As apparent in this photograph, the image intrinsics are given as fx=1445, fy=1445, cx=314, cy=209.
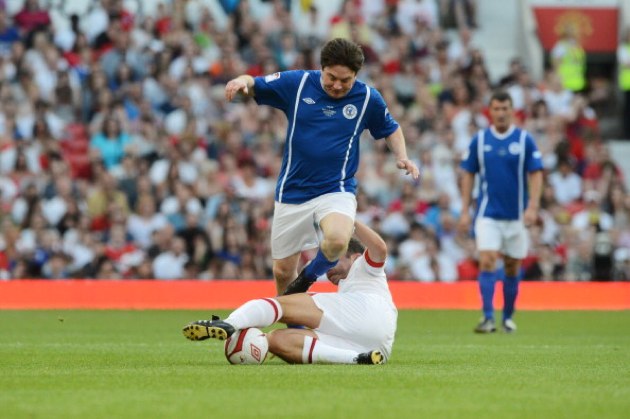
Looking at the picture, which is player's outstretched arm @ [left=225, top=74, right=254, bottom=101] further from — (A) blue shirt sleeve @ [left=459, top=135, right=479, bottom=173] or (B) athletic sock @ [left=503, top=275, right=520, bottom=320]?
(B) athletic sock @ [left=503, top=275, right=520, bottom=320]

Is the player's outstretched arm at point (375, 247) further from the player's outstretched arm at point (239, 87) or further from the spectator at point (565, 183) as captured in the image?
the spectator at point (565, 183)

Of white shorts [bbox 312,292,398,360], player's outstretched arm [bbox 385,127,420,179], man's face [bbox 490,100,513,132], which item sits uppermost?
player's outstretched arm [bbox 385,127,420,179]

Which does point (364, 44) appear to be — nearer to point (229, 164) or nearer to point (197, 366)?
point (229, 164)

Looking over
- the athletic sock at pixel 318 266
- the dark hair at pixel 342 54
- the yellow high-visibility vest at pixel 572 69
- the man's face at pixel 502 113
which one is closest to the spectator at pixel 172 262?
the man's face at pixel 502 113

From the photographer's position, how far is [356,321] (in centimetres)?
1001

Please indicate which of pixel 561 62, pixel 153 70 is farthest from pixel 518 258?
pixel 561 62

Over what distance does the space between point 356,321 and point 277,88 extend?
2.06m

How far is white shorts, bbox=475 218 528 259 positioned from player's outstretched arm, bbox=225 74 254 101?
17.9 feet

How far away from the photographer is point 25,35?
24.0m

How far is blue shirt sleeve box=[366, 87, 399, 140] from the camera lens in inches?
438

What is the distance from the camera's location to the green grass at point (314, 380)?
728 cm

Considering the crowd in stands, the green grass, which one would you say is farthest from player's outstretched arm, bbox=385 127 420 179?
the crowd in stands

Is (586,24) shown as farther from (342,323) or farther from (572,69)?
(342,323)

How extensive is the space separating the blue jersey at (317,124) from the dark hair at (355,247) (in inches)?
17.7
